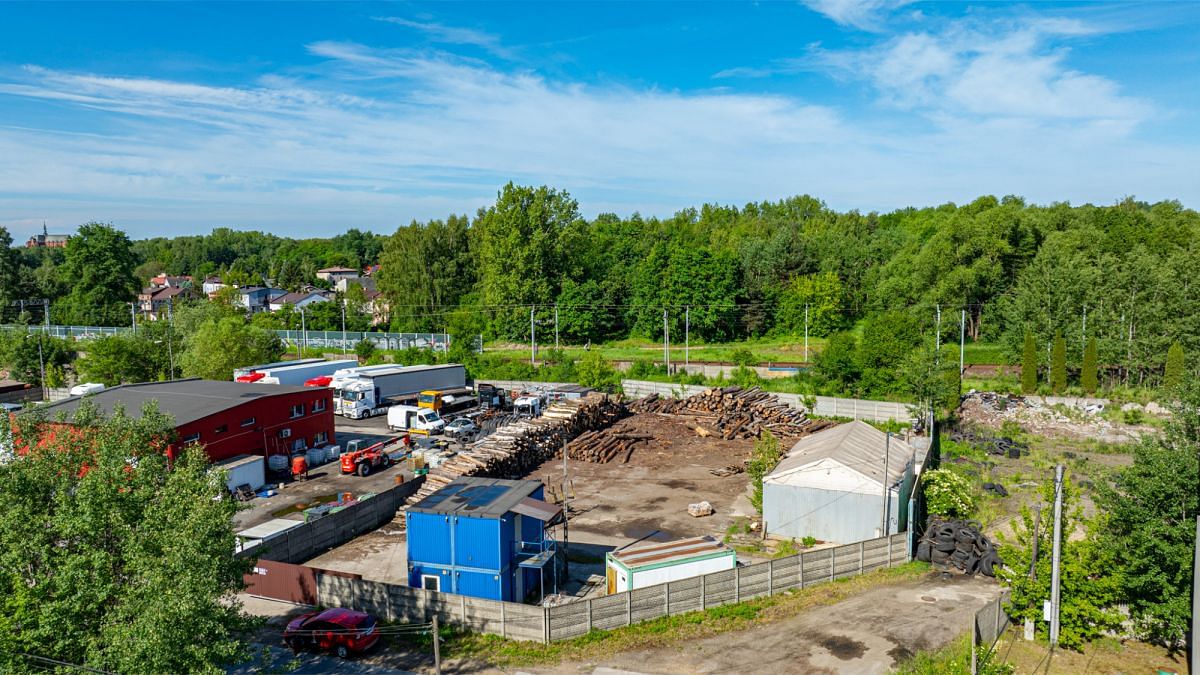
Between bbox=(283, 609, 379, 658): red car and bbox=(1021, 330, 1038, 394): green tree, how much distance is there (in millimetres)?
46474

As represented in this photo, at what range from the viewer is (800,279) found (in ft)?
270

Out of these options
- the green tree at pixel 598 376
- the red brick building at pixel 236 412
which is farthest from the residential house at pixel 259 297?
the red brick building at pixel 236 412

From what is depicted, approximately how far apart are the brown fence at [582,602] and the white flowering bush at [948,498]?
6.29m

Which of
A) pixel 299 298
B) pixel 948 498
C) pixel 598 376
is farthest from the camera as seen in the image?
pixel 299 298

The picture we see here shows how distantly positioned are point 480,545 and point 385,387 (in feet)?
98.3

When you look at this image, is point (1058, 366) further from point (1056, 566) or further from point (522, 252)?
point (522, 252)

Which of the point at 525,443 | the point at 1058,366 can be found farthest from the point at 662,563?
the point at 1058,366

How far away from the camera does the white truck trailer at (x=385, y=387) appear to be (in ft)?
153

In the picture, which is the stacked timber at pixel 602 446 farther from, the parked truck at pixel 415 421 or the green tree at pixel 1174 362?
the green tree at pixel 1174 362

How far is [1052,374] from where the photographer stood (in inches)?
1978

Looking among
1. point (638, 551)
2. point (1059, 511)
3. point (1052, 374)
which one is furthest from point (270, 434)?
point (1052, 374)

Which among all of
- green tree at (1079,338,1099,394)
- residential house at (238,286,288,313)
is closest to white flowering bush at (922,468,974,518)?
green tree at (1079,338,1099,394)

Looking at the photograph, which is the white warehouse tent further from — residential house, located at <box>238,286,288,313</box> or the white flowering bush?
residential house, located at <box>238,286,288,313</box>

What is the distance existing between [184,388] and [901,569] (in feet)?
106
